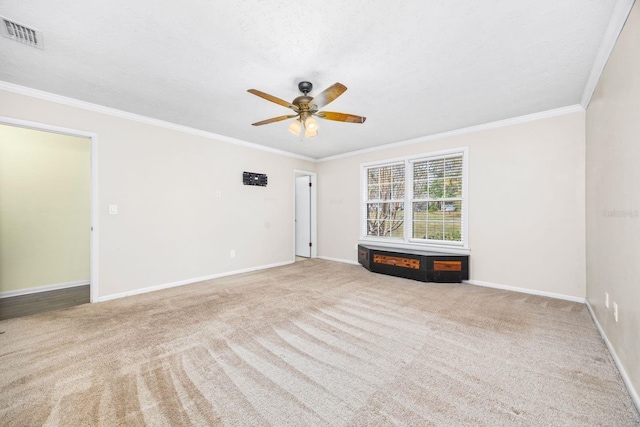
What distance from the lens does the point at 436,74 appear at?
257cm

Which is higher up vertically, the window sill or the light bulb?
the light bulb

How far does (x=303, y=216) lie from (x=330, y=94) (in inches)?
183

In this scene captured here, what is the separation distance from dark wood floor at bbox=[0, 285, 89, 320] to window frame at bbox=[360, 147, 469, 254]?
191 inches

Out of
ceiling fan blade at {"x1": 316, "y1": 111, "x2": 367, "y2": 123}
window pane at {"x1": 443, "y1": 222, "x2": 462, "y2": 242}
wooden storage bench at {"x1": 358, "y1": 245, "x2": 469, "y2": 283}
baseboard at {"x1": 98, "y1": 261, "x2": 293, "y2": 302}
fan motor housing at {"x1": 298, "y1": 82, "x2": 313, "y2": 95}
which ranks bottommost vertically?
baseboard at {"x1": 98, "y1": 261, "x2": 293, "y2": 302}

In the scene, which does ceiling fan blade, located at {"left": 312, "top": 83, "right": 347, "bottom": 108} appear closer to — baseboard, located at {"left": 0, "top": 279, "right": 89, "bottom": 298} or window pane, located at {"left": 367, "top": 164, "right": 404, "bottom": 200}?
window pane, located at {"left": 367, "top": 164, "right": 404, "bottom": 200}

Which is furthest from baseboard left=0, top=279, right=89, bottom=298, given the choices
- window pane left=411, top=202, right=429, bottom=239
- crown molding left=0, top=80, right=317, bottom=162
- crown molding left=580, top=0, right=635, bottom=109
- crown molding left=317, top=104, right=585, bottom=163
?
crown molding left=580, top=0, right=635, bottom=109

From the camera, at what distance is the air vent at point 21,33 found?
6.31 feet

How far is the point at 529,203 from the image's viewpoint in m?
3.68

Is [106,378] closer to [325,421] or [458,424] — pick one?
[325,421]

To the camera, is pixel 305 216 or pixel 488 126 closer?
pixel 488 126

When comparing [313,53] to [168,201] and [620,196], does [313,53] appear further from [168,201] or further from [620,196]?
[168,201]

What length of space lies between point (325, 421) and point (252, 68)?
2843 mm

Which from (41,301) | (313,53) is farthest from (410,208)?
(41,301)

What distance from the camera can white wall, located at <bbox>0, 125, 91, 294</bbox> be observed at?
3.69 meters
